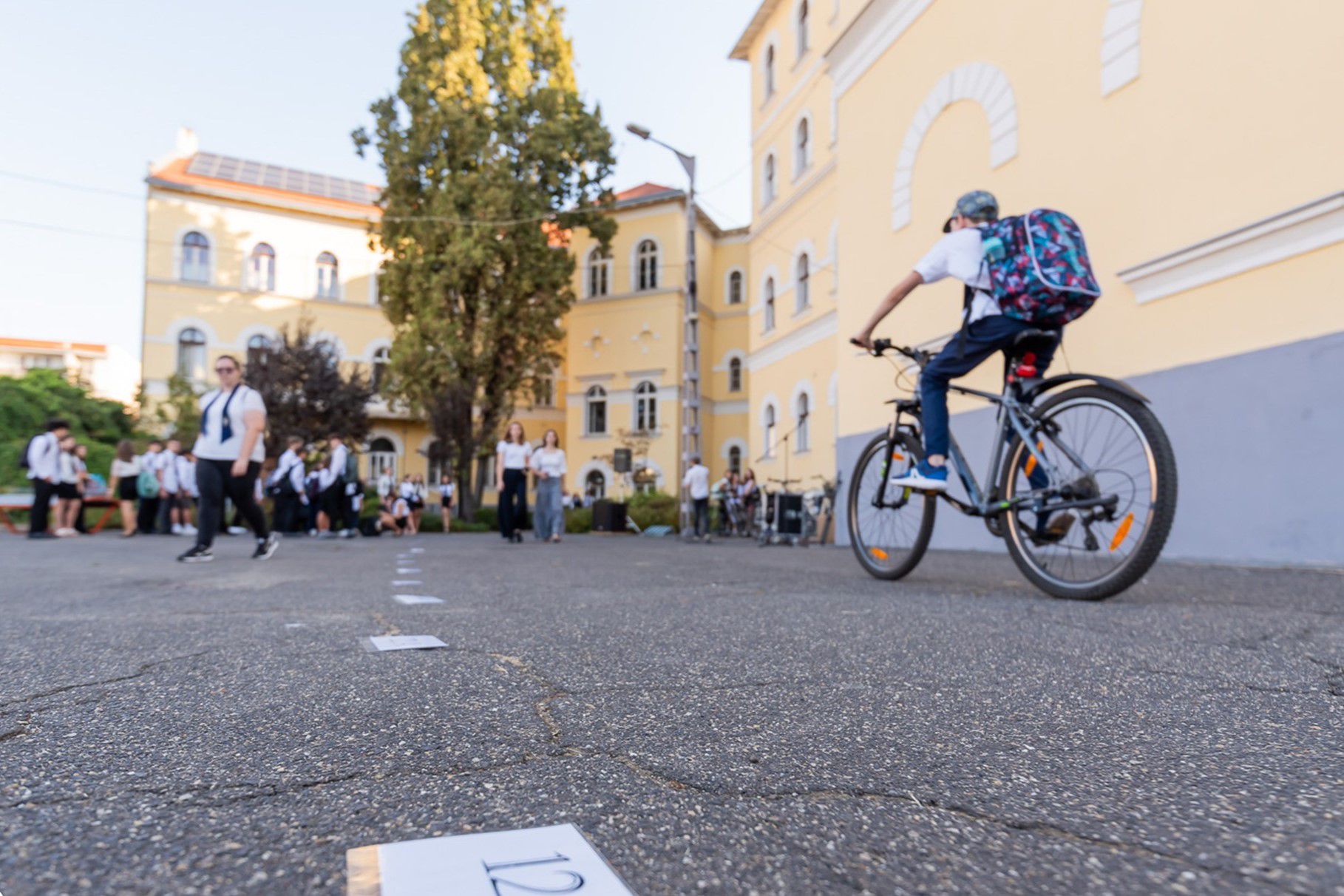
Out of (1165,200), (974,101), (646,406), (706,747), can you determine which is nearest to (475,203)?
(646,406)

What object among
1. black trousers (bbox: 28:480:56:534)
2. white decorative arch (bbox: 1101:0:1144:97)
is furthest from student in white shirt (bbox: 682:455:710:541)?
black trousers (bbox: 28:480:56:534)

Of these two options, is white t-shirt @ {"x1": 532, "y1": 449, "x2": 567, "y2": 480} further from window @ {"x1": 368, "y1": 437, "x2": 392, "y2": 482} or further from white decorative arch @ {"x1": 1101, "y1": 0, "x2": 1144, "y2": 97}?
window @ {"x1": 368, "y1": 437, "x2": 392, "y2": 482}

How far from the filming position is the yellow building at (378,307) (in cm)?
3438

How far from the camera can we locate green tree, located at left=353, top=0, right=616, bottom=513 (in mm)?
26969

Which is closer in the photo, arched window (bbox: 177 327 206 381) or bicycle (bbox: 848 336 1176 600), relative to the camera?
bicycle (bbox: 848 336 1176 600)

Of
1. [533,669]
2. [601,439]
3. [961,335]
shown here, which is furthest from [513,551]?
[601,439]

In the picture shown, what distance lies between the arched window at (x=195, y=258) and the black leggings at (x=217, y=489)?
1235 inches

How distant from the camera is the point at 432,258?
27047 millimetres

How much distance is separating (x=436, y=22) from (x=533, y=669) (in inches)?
1147

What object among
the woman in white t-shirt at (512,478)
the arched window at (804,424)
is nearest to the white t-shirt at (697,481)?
the woman in white t-shirt at (512,478)

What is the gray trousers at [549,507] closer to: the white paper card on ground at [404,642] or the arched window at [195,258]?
the white paper card on ground at [404,642]

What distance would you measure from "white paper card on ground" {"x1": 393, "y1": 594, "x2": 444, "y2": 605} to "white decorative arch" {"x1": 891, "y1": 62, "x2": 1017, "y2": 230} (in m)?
7.66

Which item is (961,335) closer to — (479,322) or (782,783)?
(782,783)

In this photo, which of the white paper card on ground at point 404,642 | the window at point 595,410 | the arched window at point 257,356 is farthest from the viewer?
the window at point 595,410
